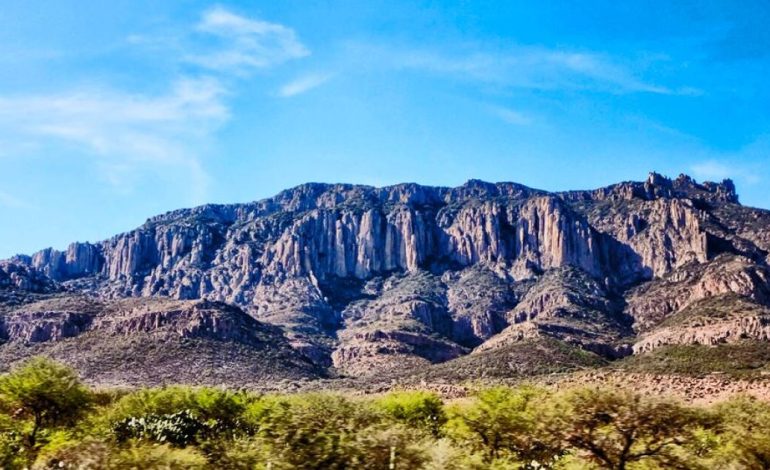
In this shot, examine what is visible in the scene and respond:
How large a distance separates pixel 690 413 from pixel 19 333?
13755 centimetres

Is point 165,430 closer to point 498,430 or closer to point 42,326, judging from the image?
point 498,430

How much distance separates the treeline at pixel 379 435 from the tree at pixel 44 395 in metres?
0.07

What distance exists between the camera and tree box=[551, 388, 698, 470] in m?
25.7

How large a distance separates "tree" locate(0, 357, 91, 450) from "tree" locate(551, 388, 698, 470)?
28.4 metres

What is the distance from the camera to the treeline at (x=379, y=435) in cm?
2050

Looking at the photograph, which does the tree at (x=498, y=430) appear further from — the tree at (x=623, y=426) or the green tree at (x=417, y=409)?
the green tree at (x=417, y=409)

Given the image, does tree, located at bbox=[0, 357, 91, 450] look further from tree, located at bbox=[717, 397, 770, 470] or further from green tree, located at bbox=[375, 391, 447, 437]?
tree, located at bbox=[717, 397, 770, 470]

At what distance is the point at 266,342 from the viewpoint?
5394 inches

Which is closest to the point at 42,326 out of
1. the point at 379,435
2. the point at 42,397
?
the point at 42,397

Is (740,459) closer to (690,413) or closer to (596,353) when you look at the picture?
(690,413)

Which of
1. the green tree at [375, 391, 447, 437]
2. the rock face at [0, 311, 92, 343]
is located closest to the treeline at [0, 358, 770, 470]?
the green tree at [375, 391, 447, 437]

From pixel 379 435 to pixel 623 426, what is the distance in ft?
36.1

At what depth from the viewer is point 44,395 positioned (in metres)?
37.3

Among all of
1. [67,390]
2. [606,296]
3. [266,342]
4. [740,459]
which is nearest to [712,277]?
[606,296]
